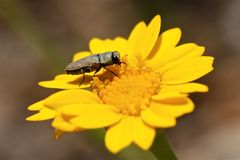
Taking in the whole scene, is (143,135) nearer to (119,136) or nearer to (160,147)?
(119,136)

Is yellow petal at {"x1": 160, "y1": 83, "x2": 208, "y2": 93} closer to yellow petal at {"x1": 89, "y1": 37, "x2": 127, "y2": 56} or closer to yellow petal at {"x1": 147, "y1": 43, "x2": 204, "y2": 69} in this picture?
yellow petal at {"x1": 147, "y1": 43, "x2": 204, "y2": 69}

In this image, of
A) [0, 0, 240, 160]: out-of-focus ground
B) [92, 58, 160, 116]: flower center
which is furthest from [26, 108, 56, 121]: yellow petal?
[0, 0, 240, 160]: out-of-focus ground

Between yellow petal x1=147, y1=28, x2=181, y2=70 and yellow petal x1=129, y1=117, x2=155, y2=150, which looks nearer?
yellow petal x1=129, y1=117, x2=155, y2=150

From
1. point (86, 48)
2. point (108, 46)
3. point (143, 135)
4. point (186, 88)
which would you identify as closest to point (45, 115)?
point (143, 135)

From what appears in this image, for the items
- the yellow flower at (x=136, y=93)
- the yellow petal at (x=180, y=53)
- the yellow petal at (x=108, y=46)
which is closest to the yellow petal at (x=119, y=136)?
the yellow flower at (x=136, y=93)

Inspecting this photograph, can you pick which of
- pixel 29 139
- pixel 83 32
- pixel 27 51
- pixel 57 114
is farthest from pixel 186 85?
pixel 27 51

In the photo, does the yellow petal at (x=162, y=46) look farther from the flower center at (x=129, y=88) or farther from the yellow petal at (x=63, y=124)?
the yellow petal at (x=63, y=124)
